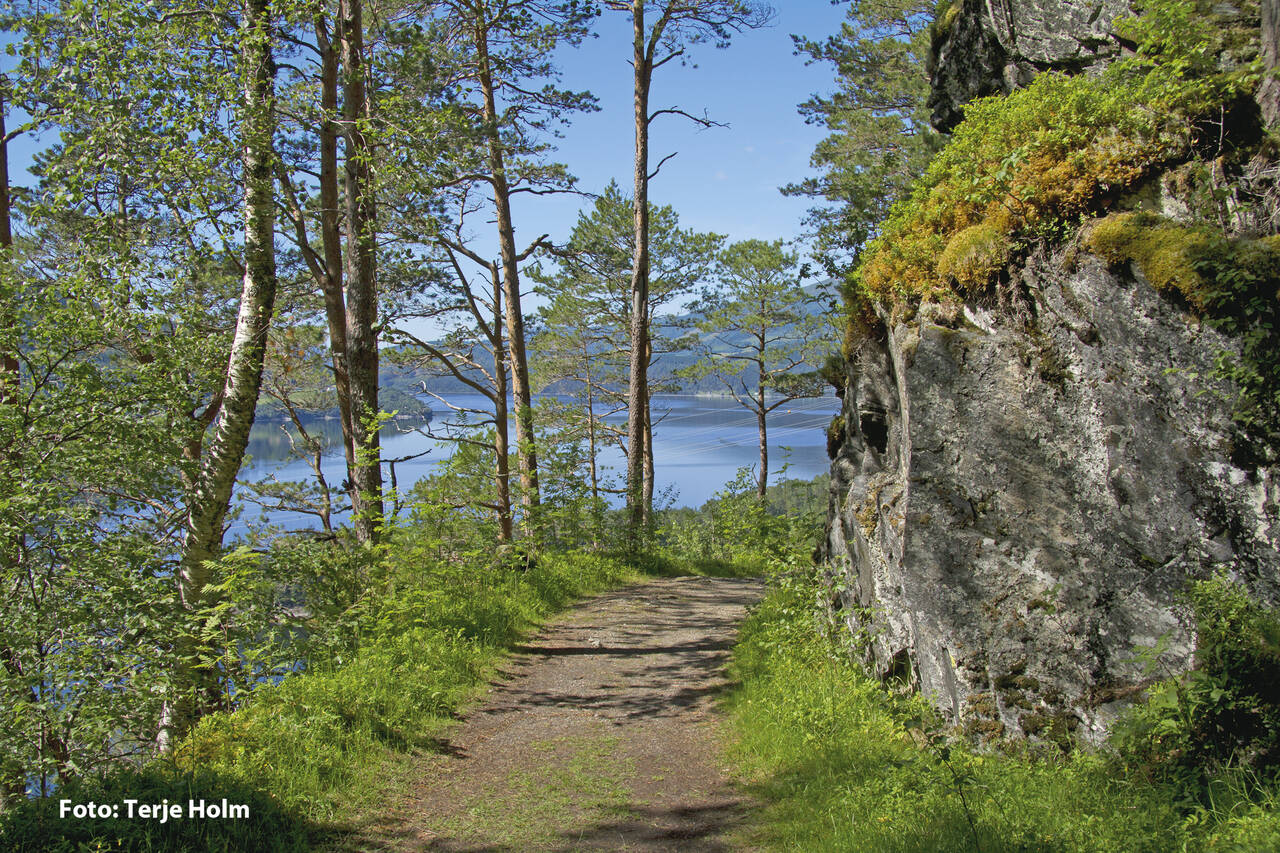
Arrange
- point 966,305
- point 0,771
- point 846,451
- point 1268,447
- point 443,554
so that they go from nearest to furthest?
point 1268,447 < point 0,771 < point 966,305 < point 846,451 < point 443,554

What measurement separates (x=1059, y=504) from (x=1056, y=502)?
0.02 meters

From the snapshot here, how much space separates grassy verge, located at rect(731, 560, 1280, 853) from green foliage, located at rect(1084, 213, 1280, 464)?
1.66 metres

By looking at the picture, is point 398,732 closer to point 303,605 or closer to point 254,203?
point 303,605

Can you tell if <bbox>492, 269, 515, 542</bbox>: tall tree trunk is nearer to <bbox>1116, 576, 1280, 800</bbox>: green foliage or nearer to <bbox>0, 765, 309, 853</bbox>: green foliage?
<bbox>0, 765, 309, 853</bbox>: green foliage

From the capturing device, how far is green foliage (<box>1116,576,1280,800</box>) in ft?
10.3

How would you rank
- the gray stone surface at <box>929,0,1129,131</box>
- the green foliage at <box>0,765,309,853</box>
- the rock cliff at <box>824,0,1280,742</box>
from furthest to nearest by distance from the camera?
the gray stone surface at <box>929,0,1129,131</box>, the rock cliff at <box>824,0,1280,742</box>, the green foliage at <box>0,765,309,853</box>

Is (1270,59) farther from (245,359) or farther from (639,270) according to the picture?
(639,270)

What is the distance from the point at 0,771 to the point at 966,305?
680 cm

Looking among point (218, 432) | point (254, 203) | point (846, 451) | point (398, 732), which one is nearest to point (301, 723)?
point (398, 732)

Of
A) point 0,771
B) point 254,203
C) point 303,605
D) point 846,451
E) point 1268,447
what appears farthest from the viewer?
point 846,451

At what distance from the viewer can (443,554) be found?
8664 mm

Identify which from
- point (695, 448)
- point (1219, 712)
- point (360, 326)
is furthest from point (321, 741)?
point (695, 448)

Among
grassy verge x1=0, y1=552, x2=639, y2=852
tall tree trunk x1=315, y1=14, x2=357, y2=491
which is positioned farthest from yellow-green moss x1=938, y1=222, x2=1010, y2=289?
tall tree trunk x1=315, y1=14, x2=357, y2=491

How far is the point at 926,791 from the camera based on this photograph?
3408 millimetres
